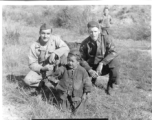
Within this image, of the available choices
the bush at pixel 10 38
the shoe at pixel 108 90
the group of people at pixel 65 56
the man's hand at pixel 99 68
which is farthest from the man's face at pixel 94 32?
the bush at pixel 10 38

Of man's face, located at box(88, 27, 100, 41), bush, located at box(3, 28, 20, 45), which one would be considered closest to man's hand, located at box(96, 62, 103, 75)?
man's face, located at box(88, 27, 100, 41)

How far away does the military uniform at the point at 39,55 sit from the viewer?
435 cm

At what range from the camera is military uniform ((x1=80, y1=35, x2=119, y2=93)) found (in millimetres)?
4375

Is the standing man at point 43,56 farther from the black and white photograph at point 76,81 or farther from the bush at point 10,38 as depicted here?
the bush at point 10,38

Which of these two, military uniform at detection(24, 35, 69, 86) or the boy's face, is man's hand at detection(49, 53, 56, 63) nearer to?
military uniform at detection(24, 35, 69, 86)

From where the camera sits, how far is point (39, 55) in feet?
14.5

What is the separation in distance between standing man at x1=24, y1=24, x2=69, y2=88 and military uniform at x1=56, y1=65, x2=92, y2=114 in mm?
681

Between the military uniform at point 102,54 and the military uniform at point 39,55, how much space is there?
1.43 feet

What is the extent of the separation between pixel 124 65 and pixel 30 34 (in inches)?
188

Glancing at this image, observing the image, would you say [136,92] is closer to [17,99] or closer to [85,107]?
[85,107]

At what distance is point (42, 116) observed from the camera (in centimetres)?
357

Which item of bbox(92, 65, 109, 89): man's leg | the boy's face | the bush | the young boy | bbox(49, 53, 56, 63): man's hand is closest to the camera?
the boy's face

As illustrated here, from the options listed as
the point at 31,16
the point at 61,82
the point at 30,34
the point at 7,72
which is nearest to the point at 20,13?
the point at 31,16

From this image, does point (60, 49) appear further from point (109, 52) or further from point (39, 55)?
point (109, 52)
